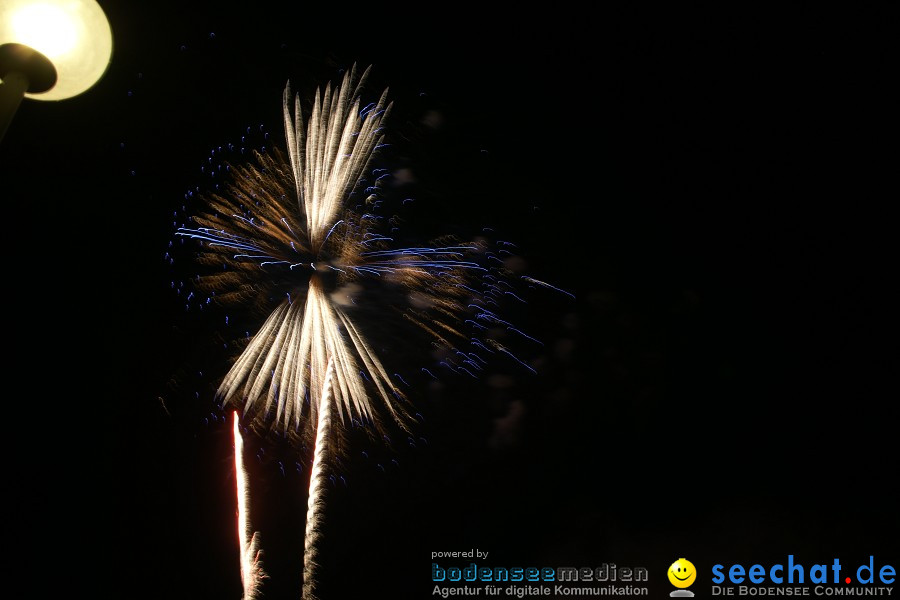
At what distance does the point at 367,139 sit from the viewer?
255 inches

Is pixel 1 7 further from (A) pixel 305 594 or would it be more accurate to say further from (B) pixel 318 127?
(A) pixel 305 594

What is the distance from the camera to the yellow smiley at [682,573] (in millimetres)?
8828

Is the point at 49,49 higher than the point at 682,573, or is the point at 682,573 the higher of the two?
the point at 49,49

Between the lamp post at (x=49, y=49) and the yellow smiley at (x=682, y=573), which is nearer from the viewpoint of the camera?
the lamp post at (x=49, y=49)

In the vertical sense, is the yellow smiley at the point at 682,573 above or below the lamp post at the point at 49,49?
below

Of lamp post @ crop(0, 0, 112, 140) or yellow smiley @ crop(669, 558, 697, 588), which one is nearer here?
lamp post @ crop(0, 0, 112, 140)

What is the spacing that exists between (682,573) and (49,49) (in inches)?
420

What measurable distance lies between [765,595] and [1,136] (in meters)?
10.5

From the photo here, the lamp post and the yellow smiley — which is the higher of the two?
the lamp post

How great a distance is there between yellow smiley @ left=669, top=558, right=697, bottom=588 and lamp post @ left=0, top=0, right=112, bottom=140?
10.4 meters

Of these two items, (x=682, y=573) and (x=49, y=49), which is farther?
(x=682, y=573)

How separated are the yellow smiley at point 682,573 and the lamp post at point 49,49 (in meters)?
10.4

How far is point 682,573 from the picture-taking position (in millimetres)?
8945

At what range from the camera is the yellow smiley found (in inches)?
348
